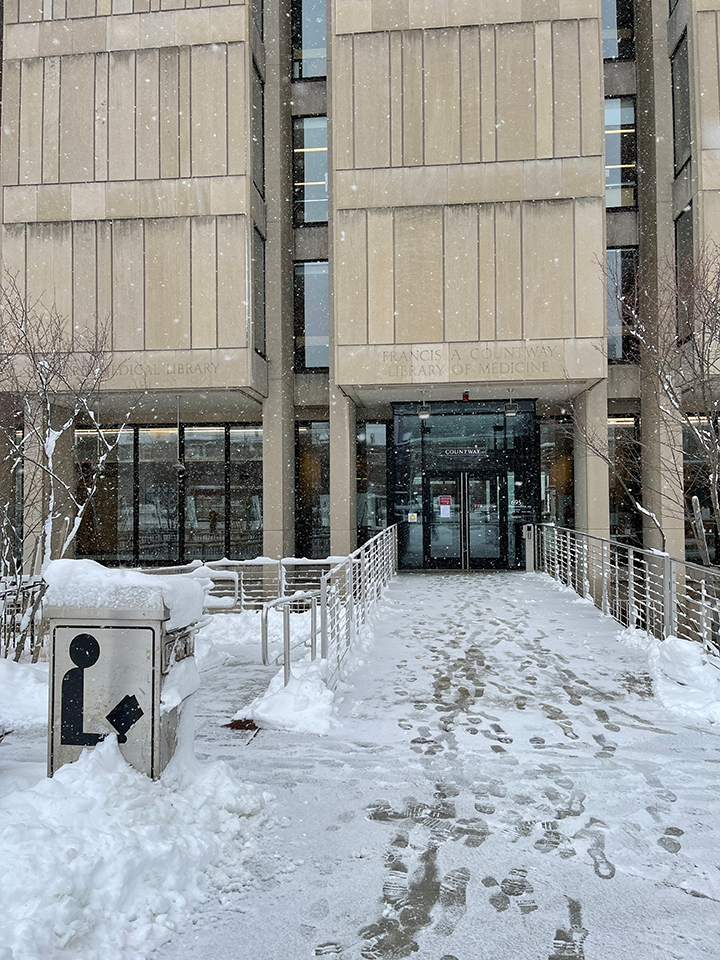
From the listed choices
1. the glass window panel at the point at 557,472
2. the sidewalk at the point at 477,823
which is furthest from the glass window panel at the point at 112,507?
the sidewalk at the point at 477,823

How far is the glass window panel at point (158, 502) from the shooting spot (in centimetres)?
2088

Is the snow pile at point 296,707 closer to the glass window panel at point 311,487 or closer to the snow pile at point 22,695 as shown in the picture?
the snow pile at point 22,695

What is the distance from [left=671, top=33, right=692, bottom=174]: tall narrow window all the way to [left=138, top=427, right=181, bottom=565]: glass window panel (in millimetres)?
16051

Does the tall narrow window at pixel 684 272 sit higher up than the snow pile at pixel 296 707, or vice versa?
the tall narrow window at pixel 684 272

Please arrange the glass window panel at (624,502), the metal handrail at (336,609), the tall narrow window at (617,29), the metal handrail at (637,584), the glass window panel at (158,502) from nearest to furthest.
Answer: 1. the metal handrail at (336,609)
2. the metal handrail at (637,584)
3. the tall narrow window at (617,29)
4. the glass window panel at (624,502)
5. the glass window panel at (158,502)

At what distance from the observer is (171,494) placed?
20922mm

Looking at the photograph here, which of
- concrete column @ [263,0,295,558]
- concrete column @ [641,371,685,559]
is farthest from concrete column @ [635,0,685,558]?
concrete column @ [263,0,295,558]

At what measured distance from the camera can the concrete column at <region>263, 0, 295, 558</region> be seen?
61.7ft

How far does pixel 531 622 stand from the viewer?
11.2 meters

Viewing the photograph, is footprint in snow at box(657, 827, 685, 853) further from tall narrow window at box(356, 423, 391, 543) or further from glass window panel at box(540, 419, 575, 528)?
tall narrow window at box(356, 423, 391, 543)

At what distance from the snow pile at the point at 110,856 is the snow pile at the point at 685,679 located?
4532 millimetres

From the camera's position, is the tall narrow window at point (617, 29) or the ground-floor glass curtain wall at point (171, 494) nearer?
the tall narrow window at point (617, 29)

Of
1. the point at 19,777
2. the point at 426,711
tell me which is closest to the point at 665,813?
the point at 426,711

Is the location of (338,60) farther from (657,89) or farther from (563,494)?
(563,494)
